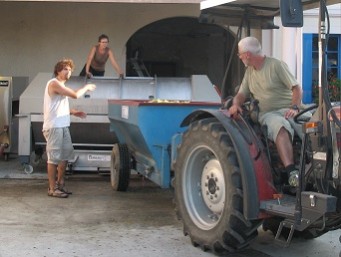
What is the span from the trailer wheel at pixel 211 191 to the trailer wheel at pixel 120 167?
2266 mm

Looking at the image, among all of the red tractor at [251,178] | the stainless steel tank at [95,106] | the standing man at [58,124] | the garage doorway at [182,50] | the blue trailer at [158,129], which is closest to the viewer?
the red tractor at [251,178]

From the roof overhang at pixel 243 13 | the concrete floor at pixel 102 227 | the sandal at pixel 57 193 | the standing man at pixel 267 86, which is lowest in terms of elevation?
the concrete floor at pixel 102 227

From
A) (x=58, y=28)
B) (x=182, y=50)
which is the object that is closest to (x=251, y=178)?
(x=58, y=28)

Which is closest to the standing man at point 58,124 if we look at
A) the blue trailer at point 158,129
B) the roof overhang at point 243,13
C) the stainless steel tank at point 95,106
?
the stainless steel tank at point 95,106

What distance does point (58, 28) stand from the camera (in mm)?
11812

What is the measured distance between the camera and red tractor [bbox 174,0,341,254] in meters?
3.78

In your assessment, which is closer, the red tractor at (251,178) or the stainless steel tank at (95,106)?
the red tractor at (251,178)

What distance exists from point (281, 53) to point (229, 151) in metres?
5.73

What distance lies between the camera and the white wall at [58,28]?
11.7 metres

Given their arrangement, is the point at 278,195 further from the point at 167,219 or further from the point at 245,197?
the point at 167,219

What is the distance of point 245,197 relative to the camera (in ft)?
13.6

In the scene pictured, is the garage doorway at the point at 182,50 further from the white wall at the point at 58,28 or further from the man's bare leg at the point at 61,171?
the man's bare leg at the point at 61,171

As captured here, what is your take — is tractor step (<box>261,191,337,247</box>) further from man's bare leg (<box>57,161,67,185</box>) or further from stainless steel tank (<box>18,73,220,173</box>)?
stainless steel tank (<box>18,73,220,173</box>)

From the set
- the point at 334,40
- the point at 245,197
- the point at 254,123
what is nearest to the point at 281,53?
the point at 334,40
